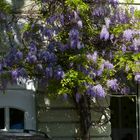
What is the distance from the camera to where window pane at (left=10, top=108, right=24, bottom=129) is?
14.3 m

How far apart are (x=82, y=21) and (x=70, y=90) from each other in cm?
163

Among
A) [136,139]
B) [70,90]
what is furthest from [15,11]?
[136,139]

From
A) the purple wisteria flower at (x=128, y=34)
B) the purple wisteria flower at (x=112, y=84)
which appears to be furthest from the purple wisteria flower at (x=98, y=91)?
the purple wisteria flower at (x=128, y=34)

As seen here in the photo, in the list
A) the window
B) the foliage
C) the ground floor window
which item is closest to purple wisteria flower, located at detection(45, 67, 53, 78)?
the foliage

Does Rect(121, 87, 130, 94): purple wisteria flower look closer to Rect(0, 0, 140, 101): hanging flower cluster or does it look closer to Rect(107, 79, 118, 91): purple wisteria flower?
Rect(0, 0, 140, 101): hanging flower cluster

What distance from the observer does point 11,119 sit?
14.3 meters

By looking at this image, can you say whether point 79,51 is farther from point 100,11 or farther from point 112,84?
point 100,11

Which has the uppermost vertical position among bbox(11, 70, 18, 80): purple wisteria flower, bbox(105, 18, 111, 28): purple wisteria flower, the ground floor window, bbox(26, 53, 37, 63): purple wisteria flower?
bbox(105, 18, 111, 28): purple wisteria flower

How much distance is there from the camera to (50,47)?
12.7m

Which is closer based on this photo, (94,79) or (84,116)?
(94,79)

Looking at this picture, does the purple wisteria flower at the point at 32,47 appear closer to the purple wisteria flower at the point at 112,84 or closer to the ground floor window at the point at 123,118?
the purple wisteria flower at the point at 112,84

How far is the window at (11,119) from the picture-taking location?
14.2 meters

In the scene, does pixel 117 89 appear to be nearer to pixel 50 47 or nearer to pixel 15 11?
pixel 50 47

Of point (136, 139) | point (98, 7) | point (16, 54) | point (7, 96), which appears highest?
point (98, 7)
